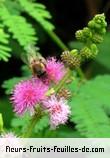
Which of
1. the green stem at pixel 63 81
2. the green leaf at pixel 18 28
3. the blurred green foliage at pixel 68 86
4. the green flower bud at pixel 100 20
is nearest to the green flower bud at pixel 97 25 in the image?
the green flower bud at pixel 100 20

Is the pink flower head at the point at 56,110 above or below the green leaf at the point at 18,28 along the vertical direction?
below

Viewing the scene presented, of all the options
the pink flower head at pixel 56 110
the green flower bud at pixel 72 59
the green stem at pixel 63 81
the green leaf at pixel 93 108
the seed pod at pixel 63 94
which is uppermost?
the green leaf at pixel 93 108

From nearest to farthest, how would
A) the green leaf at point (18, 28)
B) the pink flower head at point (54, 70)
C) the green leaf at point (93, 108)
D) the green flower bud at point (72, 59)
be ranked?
1. the green flower bud at point (72, 59)
2. the pink flower head at point (54, 70)
3. the green leaf at point (93, 108)
4. the green leaf at point (18, 28)

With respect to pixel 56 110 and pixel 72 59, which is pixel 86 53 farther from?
pixel 56 110

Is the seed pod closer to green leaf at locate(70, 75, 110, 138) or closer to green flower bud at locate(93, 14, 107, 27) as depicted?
green flower bud at locate(93, 14, 107, 27)

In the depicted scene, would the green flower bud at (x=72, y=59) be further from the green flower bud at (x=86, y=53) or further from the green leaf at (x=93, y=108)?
the green leaf at (x=93, y=108)

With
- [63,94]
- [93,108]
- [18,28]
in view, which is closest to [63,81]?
[63,94]
